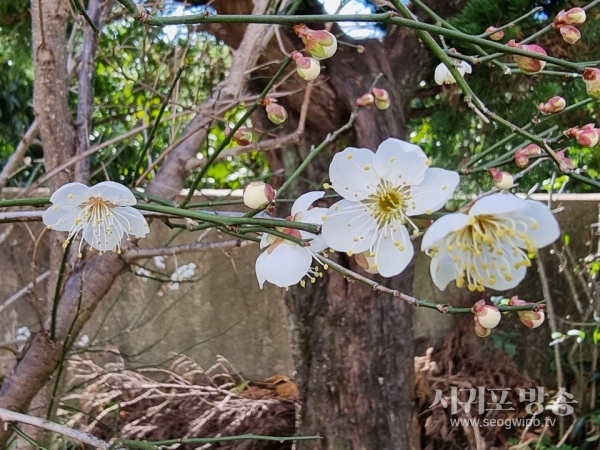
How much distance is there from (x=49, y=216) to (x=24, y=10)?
1.08m

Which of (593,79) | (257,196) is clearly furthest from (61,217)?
(593,79)

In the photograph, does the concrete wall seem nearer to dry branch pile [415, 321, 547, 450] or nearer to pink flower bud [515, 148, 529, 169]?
dry branch pile [415, 321, 547, 450]

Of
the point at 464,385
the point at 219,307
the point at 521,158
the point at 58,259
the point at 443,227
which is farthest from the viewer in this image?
the point at 219,307

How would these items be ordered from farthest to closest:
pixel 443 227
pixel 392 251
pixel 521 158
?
pixel 521 158 < pixel 392 251 < pixel 443 227

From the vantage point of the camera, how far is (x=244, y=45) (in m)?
1.15

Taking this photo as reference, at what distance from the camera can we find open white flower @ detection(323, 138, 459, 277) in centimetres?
42

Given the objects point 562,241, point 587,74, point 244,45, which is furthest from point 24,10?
point 562,241

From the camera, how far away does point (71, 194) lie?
52 cm

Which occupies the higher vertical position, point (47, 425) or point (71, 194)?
point (71, 194)

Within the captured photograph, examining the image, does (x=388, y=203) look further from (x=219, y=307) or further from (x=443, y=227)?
(x=219, y=307)

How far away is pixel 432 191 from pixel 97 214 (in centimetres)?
37

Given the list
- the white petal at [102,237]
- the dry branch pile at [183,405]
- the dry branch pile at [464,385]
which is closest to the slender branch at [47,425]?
the white petal at [102,237]

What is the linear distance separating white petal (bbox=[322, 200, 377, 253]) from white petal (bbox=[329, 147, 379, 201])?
0.04 feet

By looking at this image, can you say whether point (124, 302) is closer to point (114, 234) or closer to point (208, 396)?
point (208, 396)
